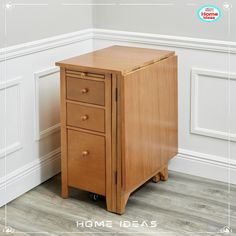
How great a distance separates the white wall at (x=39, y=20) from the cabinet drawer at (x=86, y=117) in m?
0.41

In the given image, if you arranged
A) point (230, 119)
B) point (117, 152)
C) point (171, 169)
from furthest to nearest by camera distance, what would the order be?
point (171, 169) < point (230, 119) < point (117, 152)

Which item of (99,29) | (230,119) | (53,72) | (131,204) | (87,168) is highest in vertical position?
(99,29)

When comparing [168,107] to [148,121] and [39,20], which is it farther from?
[39,20]

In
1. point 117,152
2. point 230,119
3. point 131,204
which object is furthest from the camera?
point 230,119

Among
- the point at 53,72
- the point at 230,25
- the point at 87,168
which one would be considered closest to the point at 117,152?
the point at 87,168

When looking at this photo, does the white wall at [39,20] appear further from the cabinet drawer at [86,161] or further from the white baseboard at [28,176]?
the white baseboard at [28,176]

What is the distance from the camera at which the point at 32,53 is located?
2.81 meters

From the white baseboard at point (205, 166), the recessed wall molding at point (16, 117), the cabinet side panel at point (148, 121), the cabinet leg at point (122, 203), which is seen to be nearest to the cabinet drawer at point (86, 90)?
the cabinet side panel at point (148, 121)

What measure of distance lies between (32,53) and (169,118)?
29.5 inches

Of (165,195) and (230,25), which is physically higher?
(230,25)

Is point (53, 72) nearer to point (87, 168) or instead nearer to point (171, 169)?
point (87, 168)

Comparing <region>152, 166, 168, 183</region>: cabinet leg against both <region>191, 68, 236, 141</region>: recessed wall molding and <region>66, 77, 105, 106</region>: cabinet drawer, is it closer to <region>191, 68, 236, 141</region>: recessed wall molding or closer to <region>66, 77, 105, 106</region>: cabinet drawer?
<region>191, 68, 236, 141</region>: recessed wall molding

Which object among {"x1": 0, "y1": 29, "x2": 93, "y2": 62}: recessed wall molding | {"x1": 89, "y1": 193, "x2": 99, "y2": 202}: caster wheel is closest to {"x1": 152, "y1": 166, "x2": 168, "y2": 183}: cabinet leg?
{"x1": 89, "y1": 193, "x2": 99, "y2": 202}: caster wheel

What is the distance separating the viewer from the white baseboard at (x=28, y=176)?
274 cm
